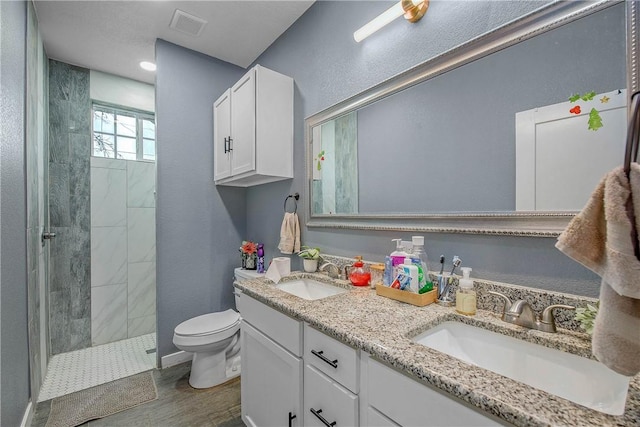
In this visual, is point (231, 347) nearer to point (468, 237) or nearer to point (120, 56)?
point (468, 237)

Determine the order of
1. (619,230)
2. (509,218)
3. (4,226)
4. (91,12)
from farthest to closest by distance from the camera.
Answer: (91,12), (4,226), (509,218), (619,230)

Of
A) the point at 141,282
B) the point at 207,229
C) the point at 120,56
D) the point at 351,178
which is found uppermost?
→ the point at 120,56

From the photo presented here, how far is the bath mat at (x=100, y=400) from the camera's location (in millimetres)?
1699

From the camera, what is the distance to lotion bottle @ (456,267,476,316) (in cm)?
100

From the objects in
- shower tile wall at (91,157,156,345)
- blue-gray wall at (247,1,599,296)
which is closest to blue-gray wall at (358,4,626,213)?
blue-gray wall at (247,1,599,296)

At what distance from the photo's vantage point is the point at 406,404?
714 millimetres

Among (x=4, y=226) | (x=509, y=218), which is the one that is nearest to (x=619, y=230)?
(x=509, y=218)

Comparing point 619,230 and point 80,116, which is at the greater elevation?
point 80,116

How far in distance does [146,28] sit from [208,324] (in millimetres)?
2287

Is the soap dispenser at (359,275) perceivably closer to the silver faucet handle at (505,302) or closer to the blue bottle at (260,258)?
the silver faucet handle at (505,302)

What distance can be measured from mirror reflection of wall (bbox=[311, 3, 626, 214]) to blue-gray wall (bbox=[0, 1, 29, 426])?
5.55 ft

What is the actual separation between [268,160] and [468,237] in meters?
1.38

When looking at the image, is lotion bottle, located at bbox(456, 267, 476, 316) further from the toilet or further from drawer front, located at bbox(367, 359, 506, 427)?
the toilet

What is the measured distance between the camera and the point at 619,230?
0.46 metres
